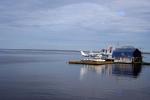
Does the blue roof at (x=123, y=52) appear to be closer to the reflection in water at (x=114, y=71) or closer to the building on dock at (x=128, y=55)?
the building on dock at (x=128, y=55)

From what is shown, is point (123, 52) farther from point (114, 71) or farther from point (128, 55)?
point (114, 71)

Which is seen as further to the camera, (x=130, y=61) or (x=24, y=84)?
(x=130, y=61)

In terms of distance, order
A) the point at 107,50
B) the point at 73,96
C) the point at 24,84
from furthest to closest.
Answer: the point at 107,50 < the point at 24,84 < the point at 73,96

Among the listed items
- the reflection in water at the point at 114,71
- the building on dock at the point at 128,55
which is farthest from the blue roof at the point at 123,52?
the reflection in water at the point at 114,71

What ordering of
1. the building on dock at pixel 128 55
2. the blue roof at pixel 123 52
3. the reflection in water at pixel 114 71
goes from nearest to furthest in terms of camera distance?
the reflection in water at pixel 114 71, the building on dock at pixel 128 55, the blue roof at pixel 123 52

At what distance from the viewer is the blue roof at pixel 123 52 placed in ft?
393

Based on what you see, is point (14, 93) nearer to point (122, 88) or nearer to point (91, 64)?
point (122, 88)

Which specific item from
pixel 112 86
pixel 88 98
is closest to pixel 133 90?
pixel 112 86

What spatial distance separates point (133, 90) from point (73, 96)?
1197 cm

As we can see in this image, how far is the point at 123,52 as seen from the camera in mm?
122625

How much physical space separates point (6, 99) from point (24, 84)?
50.1 ft

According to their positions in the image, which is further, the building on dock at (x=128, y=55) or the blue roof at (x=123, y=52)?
the blue roof at (x=123, y=52)

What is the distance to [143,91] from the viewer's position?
165 ft

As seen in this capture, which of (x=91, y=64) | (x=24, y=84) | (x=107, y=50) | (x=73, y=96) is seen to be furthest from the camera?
(x=107, y=50)
